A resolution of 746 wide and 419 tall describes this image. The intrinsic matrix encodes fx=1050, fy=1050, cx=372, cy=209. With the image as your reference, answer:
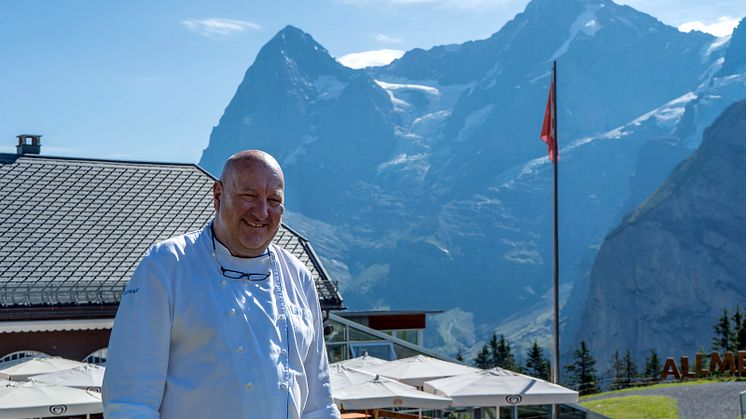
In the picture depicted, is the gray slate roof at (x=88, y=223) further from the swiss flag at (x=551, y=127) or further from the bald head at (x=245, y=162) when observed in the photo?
the bald head at (x=245, y=162)

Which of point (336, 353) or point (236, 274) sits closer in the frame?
point (236, 274)

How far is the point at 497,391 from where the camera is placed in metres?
19.6

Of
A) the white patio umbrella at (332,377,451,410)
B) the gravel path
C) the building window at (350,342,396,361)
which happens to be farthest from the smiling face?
the gravel path

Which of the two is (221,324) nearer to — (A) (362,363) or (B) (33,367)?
(B) (33,367)

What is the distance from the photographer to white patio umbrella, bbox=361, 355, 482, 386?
72.9 ft

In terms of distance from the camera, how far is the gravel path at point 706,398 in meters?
32.2

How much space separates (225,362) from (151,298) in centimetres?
33

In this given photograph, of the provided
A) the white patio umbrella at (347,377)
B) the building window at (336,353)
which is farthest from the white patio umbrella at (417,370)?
the building window at (336,353)

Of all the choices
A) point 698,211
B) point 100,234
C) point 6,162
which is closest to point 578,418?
point 100,234

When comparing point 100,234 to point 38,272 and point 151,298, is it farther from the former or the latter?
point 151,298

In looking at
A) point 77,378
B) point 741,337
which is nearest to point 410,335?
point 77,378

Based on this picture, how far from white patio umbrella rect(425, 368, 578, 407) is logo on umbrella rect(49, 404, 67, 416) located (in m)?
6.94

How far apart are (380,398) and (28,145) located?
1915 centimetres

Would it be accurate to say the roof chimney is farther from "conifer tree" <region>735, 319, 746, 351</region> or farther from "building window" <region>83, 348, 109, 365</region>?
"conifer tree" <region>735, 319, 746, 351</region>
